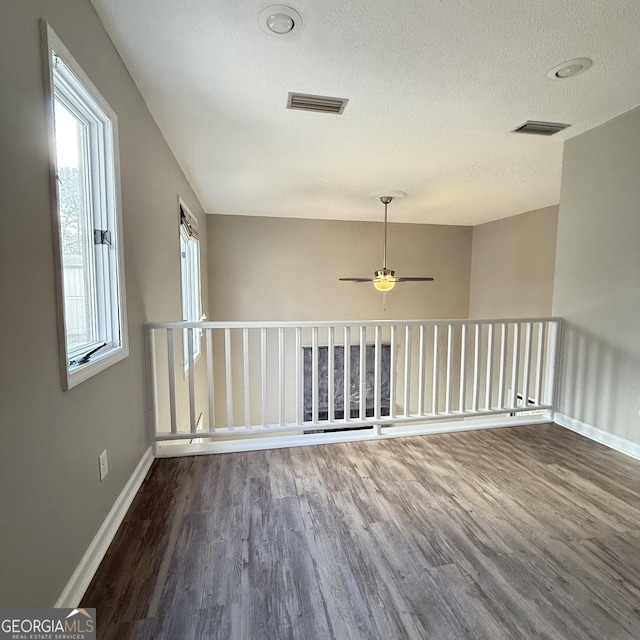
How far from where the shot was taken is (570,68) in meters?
1.94

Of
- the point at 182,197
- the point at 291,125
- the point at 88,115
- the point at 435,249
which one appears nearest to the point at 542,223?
the point at 435,249

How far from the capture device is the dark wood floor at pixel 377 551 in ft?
4.08

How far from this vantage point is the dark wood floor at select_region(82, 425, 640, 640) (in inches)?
48.9

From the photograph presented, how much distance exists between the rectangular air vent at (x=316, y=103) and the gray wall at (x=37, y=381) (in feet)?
3.32

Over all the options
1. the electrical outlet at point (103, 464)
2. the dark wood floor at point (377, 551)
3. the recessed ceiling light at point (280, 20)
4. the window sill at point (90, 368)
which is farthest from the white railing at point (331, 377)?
the recessed ceiling light at point (280, 20)

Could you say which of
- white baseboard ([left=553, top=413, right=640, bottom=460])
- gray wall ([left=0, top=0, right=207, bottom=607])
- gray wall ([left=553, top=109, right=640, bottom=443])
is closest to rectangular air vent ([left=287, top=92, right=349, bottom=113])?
gray wall ([left=0, top=0, right=207, bottom=607])

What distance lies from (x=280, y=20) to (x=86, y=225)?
1.30 meters

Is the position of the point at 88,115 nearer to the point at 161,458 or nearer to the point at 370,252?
the point at 161,458

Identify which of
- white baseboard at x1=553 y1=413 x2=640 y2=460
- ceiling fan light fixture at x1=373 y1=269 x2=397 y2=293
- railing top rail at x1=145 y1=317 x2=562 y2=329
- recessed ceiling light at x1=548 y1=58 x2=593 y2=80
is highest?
recessed ceiling light at x1=548 y1=58 x2=593 y2=80

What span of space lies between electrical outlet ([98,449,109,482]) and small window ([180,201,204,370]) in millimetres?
1995

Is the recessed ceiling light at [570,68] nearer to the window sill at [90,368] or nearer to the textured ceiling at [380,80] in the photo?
the textured ceiling at [380,80]

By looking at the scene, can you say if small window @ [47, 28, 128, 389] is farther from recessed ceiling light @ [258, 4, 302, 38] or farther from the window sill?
recessed ceiling light @ [258, 4, 302, 38]

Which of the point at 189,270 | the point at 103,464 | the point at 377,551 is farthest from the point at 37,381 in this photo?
the point at 189,270

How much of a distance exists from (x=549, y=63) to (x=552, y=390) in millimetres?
2484
